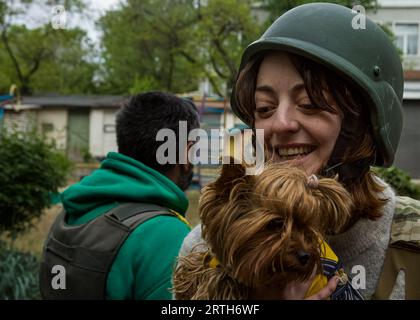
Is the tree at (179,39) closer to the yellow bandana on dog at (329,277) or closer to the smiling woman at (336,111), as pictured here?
the smiling woman at (336,111)

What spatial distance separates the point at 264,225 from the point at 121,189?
1.53m

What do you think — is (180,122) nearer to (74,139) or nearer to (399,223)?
(399,223)

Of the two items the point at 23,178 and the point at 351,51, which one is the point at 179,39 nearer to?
the point at 23,178

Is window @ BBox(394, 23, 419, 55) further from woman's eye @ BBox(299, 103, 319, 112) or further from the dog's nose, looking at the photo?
the dog's nose

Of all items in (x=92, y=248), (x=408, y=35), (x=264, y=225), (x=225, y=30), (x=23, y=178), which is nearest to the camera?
(x=264, y=225)

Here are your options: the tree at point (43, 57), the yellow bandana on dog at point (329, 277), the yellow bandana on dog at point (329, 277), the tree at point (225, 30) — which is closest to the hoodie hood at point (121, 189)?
the yellow bandana on dog at point (329, 277)

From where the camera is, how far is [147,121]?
2.96 meters

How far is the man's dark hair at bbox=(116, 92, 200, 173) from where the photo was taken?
2.89m

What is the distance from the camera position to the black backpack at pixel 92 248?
96.5 inches

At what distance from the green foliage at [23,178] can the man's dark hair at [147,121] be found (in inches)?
150

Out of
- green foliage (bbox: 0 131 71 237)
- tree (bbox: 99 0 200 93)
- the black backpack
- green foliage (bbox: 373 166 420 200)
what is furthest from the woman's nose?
tree (bbox: 99 0 200 93)

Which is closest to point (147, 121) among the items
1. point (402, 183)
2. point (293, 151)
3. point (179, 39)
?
point (293, 151)

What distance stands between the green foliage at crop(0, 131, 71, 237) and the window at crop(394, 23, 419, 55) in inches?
889
